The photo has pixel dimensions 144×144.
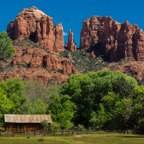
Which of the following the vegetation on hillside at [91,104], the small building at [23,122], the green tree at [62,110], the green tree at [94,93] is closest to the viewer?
the small building at [23,122]

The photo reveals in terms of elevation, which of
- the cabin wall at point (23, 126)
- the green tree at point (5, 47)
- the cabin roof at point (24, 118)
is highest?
the green tree at point (5, 47)

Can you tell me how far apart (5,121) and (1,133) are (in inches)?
355

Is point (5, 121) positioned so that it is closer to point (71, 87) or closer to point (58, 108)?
point (58, 108)

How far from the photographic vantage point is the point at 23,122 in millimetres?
64188

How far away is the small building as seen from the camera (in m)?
63.8

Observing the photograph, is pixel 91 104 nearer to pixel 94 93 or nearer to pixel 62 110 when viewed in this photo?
pixel 94 93

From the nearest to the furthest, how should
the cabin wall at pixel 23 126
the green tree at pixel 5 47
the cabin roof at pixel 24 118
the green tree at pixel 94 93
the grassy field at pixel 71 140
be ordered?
the grassy field at pixel 71 140 < the green tree at pixel 5 47 < the cabin roof at pixel 24 118 < the cabin wall at pixel 23 126 < the green tree at pixel 94 93

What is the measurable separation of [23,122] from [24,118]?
0.90 meters

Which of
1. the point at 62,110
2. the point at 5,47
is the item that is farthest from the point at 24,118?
the point at 5,47

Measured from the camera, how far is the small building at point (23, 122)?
209ft

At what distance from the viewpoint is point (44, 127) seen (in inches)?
2490

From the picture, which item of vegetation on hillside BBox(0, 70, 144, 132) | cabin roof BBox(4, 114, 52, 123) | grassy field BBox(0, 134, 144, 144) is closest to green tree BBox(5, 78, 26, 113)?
vegetation on hillside BBox(0, 70, 144, 132)

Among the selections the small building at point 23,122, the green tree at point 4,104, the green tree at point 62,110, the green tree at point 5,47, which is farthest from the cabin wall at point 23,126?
the green tree at point 5,47

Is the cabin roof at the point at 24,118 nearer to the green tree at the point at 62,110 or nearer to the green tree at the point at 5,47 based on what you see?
the green tree at the point at 62,110
